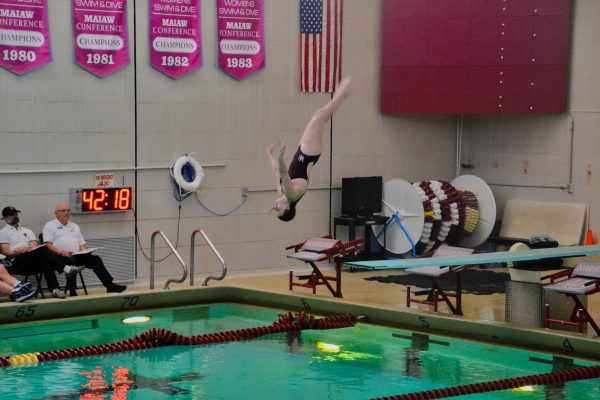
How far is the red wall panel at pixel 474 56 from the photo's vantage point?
51.7ft

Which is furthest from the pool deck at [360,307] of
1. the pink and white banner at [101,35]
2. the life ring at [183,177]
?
the pink and white banner at [101,35]

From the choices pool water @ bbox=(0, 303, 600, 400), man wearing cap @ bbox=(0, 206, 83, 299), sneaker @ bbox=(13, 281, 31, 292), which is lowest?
pool water @ bbox=(0, 303, 600, 400)

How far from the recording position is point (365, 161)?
16.6 metres

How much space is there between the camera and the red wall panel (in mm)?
15766

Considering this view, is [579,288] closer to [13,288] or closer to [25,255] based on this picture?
[13,288]

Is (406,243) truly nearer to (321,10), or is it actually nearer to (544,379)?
(321,10)

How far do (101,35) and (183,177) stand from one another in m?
2.17

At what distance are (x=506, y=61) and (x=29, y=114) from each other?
688 cm

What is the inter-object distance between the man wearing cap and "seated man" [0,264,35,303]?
41cm

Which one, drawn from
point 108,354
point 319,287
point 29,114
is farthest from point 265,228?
point 108,354

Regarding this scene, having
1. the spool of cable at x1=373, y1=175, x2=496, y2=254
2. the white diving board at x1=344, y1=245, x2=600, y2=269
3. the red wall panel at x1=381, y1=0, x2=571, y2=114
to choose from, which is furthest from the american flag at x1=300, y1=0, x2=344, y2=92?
the white diving board at x1=344, y1=245, x2=600, y2=269

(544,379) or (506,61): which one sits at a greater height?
(506,61)

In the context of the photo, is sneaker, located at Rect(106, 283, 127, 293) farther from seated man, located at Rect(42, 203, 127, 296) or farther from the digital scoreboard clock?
the digital scoreboard clock

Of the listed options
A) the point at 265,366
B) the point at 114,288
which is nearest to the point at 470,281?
the point at 114,288
